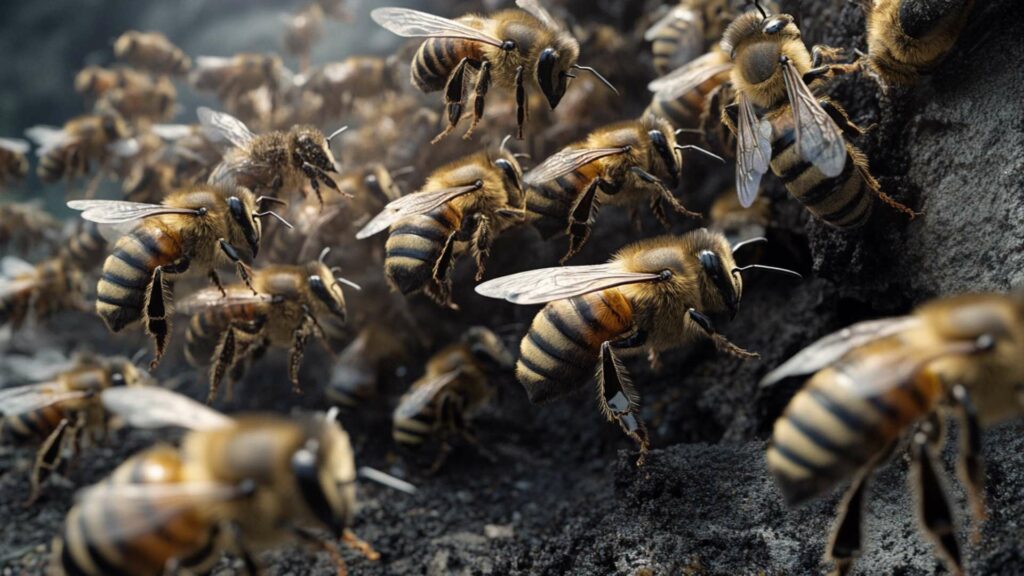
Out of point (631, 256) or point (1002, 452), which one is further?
point (631, 256)

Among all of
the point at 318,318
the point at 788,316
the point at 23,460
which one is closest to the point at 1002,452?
the point at 788,316

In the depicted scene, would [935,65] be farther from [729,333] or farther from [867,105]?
[729,333]

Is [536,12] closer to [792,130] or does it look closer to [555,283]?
[792,130]

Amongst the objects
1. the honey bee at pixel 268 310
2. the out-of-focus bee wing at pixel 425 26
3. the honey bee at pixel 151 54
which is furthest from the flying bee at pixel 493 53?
the honey bee at pixel 151 54

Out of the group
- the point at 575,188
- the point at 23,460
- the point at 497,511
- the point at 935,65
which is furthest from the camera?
the point at 23,460

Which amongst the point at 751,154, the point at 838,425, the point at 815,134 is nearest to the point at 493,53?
the point at 751,154

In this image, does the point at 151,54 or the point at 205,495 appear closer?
the point at 205,495
